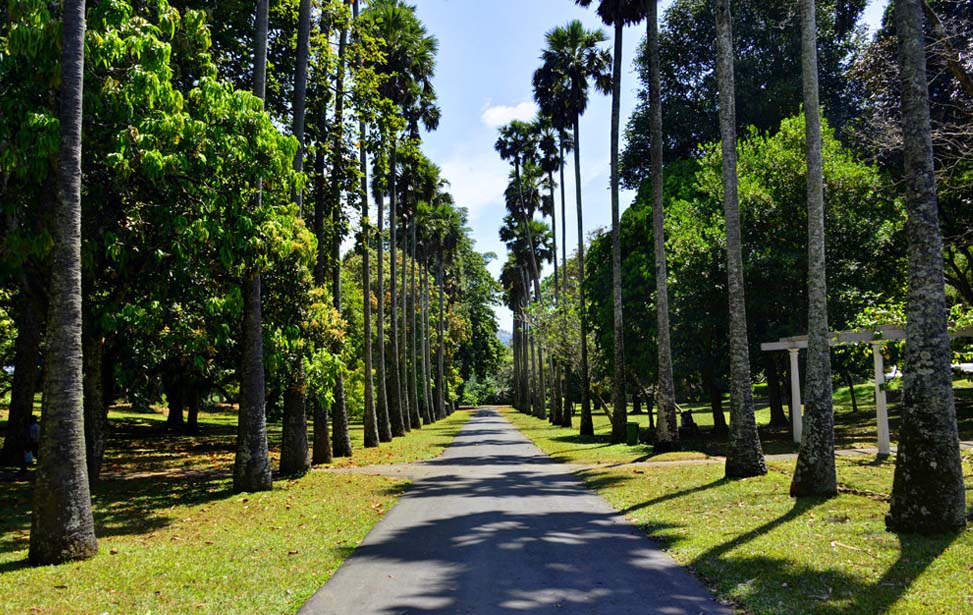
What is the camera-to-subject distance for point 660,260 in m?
20.9

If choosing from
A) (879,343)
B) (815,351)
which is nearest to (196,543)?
(815,351)

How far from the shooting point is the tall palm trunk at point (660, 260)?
21125 mm

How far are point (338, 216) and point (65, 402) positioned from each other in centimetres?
1417

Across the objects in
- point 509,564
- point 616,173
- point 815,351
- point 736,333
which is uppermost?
point 616,173

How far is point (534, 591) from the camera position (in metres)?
6.86

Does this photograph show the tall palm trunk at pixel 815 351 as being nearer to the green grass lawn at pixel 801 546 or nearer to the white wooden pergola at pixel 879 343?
the green grass lawn at pixel 801 546

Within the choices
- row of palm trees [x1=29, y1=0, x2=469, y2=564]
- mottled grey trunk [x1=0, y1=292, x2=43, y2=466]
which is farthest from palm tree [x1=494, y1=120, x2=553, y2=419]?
mottled grey trunk [x1=0, y1=292, x2=43, y2=466]

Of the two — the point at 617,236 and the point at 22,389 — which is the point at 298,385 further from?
the point at 617,236

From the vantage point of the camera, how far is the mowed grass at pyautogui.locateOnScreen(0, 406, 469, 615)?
6.81m

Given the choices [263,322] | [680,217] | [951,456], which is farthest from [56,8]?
[680,217]

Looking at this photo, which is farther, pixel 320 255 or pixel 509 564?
pixel 320 255

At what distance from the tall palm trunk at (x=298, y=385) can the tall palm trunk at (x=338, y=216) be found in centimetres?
178

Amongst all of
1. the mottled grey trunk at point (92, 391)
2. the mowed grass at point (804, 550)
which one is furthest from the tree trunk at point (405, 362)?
the mowed grass at point (804, 550)

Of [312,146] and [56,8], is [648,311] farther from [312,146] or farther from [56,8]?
[56,8]
